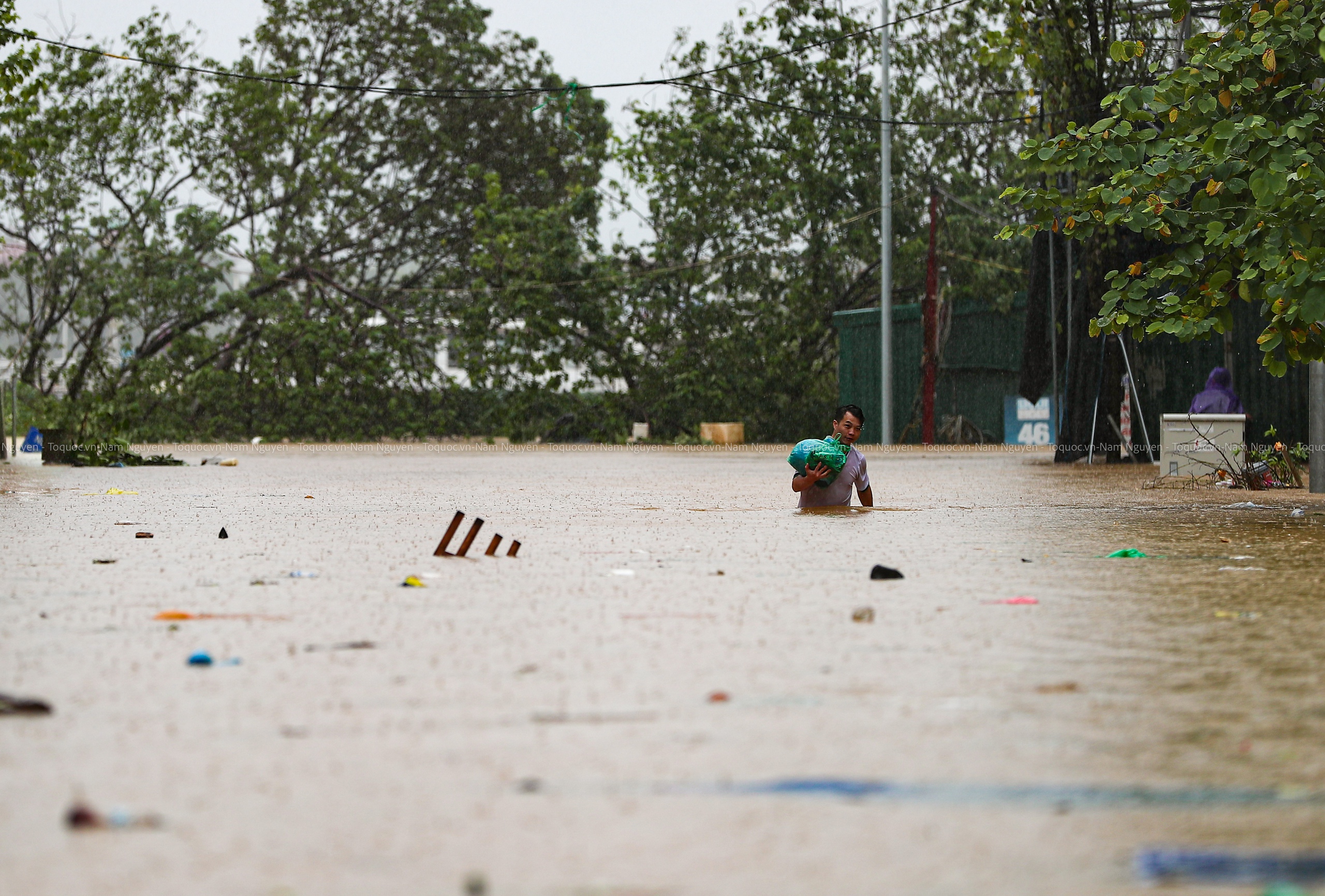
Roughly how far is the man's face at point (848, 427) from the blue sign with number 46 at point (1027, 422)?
2154 centimetres

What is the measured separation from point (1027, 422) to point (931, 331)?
2.79 meters

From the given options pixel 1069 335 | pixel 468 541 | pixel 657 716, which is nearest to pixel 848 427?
pixel 468 541

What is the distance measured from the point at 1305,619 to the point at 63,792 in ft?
13.0

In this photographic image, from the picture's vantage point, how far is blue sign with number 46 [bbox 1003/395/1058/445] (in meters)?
31.1

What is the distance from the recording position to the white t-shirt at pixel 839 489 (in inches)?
408

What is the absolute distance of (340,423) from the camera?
3600cm

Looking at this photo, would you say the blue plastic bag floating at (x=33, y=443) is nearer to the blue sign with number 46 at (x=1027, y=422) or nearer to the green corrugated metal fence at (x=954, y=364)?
the green corrugated metal fence at (x=954, y=364)

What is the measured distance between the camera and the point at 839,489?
10.4 meters

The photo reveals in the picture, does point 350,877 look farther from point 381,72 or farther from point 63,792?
point 381,72

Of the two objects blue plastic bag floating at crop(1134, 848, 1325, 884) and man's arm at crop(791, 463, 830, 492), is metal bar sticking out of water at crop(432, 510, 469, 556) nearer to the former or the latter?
man's arm at crop(791, 463, 830, 492)

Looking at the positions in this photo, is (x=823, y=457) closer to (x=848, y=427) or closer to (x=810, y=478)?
(x=810, y=478)

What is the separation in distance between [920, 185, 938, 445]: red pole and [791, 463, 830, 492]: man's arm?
68.8ft

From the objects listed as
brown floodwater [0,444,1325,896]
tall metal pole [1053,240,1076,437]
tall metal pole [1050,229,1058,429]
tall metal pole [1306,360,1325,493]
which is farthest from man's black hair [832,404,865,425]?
tall metal pole [1050,229,1058,429]

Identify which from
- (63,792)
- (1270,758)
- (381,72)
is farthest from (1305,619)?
(381,72)
